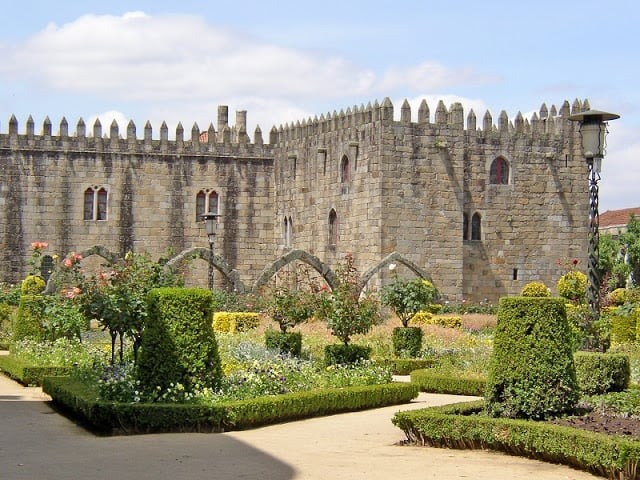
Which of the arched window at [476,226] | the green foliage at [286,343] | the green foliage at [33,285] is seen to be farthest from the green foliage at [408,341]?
the arched window at [476,226]

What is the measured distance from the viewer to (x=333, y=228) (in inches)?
1452

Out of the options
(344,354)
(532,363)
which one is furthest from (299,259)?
(532,363)

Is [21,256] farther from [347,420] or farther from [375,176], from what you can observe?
[347,420]

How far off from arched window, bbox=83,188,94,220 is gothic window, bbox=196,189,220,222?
347 centimetres

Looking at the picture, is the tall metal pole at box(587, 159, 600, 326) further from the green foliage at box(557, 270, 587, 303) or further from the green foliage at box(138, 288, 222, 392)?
the green foliage at box(557, 270, 587, 303)

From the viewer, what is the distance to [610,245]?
53.6 meters

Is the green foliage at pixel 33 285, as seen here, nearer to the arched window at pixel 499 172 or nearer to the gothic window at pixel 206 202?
the gothic window at pixel 206 202

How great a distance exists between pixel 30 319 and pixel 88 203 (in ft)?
51.9

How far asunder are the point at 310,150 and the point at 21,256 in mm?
9897

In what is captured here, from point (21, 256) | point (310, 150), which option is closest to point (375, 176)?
point (310, 150)

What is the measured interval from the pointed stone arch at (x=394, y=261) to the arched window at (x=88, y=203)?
10532 millimetres

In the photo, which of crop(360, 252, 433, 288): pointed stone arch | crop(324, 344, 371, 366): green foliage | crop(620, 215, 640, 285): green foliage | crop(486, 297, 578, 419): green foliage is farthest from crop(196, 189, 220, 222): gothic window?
crop(486, 297, 578, 419): green foliage

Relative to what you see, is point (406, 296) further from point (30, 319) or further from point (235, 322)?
point (30, 319)

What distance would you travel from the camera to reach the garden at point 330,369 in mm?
13852
